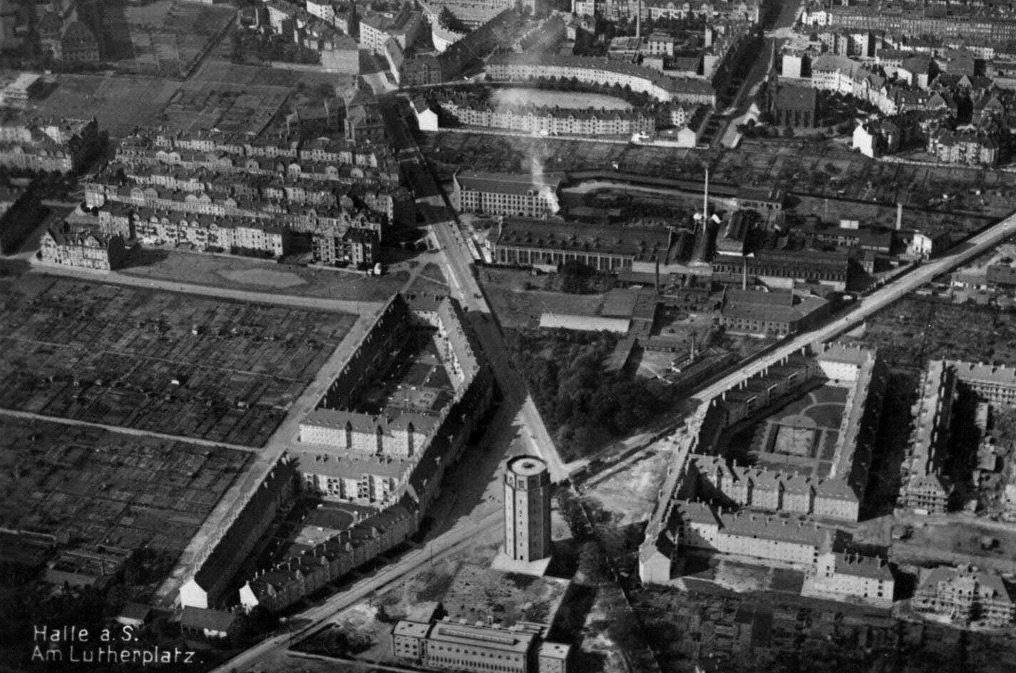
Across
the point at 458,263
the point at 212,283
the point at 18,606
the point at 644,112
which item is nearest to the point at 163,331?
the point at 212,283

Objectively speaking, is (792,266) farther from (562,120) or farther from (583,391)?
(562,120)

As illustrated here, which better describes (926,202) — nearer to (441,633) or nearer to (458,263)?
(458,263)

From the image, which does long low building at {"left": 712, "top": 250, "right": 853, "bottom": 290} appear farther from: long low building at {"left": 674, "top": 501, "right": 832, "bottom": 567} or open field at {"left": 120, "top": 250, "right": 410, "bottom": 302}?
long low building at {"left": 674, "top": 501, "right": 832, "bottom": 567}

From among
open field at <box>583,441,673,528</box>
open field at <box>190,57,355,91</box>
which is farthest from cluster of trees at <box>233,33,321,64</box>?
open field at <box>583,441,673,528</box>

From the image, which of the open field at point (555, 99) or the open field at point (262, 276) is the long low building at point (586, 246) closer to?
the open field at point (262, 276)

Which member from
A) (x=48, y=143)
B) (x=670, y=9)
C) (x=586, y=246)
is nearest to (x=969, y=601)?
(x=586, y=246)

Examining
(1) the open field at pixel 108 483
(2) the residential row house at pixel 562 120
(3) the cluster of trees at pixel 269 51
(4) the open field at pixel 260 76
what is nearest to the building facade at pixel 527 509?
(1) the open field at pixel 108 483
